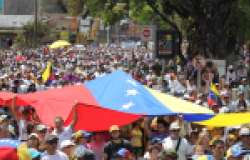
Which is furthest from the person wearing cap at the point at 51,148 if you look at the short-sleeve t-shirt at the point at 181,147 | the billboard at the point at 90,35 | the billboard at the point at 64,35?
the billboard at the point at 90,35

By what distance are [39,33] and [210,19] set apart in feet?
131

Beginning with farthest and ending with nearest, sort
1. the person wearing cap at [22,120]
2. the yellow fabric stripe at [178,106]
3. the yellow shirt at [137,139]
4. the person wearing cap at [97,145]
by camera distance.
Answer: the person wearing cap at [22,120]
the yellow fabric stripe at [178,106]
the yellow shirt at [137,139]
the person wearing cap at [97,145]

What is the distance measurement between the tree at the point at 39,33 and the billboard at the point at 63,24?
15.2 feet

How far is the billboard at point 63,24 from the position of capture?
215 feet

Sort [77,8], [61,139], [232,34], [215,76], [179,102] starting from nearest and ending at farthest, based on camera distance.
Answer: [61,139]
[179,102]
[215,76]
[232,34]
[77,8]

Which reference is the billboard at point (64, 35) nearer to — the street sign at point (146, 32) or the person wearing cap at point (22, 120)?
the street sign at point (146, 32)

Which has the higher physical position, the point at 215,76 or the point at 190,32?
the point at 190,32

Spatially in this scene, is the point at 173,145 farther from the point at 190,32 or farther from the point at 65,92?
the point at 190,32

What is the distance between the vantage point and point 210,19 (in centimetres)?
2092

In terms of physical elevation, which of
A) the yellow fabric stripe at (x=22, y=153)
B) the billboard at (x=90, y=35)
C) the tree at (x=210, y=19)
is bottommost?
the billboard at (x=90, y=35)

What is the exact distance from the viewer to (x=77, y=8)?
69.7 m

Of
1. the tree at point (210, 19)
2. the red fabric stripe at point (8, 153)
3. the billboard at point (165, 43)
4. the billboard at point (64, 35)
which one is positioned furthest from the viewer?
the billboard at point (64, 35)

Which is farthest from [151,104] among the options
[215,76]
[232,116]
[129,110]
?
[215,76]

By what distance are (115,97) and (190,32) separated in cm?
1518
